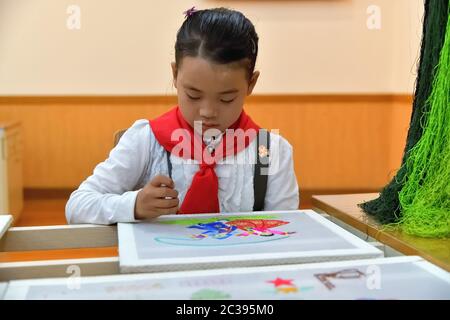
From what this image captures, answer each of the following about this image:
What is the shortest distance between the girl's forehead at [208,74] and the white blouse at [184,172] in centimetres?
21

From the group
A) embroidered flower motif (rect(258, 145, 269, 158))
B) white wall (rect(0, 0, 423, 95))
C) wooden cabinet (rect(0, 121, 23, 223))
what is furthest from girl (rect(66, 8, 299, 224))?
white wall (rect(0, 0, 423, 95))

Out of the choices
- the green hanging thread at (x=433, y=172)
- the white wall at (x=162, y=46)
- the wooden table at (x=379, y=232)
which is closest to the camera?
the wooden table at (x=379, y=232)

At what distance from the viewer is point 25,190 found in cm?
371

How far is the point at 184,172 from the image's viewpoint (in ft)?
3.76

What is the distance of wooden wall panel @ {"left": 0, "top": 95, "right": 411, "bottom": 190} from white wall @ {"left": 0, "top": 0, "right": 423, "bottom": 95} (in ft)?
0.26

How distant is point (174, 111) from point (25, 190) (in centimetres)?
287

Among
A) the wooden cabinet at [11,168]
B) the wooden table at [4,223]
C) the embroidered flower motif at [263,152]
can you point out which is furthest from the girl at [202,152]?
the wooden cabinet at [11,168]

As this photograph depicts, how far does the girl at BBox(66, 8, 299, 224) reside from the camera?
3.17 feet

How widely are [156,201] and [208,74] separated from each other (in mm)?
254

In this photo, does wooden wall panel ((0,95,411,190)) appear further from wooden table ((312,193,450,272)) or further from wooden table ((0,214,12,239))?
wooden table ((0,214,12,239))

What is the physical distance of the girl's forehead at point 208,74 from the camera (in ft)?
3.18

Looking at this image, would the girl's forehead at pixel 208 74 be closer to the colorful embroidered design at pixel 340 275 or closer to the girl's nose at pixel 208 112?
the girl's nose at pixel 208 112

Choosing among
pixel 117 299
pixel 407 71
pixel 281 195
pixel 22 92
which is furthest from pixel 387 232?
pixel 22 92

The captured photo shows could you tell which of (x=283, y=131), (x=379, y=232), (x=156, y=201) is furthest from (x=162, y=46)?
(x=379, y=232)
